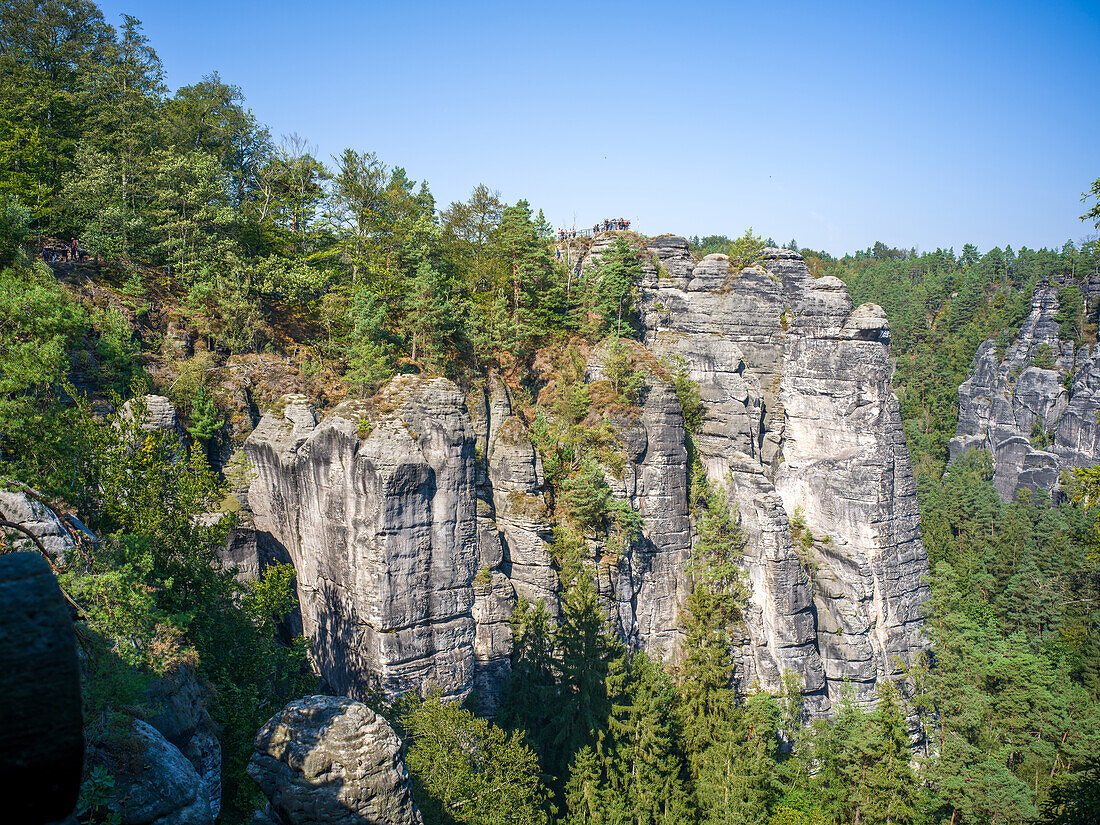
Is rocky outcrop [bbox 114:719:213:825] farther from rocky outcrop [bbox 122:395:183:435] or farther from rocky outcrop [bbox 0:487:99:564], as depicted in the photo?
rocky outcrop [bbox 122:395:183:435]

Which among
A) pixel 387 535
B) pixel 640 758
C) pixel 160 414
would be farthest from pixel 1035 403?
pixel 160 414

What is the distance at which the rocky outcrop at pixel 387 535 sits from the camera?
19.5 m

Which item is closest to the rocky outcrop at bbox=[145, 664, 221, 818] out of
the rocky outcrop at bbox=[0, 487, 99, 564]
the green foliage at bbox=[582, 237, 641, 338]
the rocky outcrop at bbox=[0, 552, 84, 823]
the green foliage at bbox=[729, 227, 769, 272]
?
the rocky outcrop at bbox=[0, 487, 99, 564]

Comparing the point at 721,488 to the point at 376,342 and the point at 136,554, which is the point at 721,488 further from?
the point at 136,554

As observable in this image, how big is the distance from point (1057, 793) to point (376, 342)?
88.8 ft

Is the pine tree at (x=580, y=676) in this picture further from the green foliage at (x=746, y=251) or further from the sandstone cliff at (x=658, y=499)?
the green foliage at (x=746, y=251)

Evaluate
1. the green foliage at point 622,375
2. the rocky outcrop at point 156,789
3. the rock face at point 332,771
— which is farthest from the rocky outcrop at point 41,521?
the green foliage at point 622,375

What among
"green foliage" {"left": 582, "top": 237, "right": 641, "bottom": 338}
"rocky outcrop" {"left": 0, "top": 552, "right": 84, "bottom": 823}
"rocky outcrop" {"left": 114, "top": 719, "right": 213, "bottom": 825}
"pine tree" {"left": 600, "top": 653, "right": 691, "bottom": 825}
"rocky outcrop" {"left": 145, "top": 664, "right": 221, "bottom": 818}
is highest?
"green foliage" {"left": 582, "top": 237, "right": 641, "bottom": 338}

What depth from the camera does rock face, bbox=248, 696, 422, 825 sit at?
940cm

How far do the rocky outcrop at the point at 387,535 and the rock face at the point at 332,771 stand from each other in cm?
952

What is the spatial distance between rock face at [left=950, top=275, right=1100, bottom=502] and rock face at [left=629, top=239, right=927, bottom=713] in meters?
42.3

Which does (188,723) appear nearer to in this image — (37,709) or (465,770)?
(465,770)

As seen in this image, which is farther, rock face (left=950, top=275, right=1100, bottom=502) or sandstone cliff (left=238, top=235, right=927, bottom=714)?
rock face (left=950, top=275, right=1100, bottom=502)

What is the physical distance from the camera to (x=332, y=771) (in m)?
9.52
